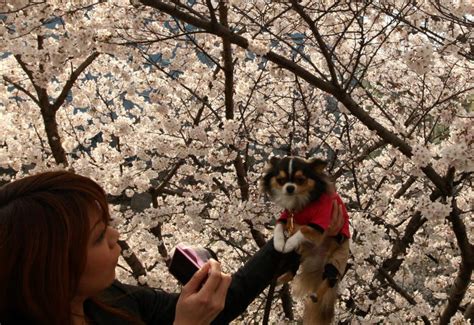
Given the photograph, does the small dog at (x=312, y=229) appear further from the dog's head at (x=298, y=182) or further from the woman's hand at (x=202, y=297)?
the woman's hand at (x=202, y=297)

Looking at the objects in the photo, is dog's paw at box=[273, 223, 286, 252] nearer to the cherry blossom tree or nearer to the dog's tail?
the dog's tail

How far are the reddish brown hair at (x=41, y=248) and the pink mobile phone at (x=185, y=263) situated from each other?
0.40 metres

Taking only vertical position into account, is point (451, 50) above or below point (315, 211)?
above

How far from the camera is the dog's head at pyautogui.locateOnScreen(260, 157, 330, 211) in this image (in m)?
2.75

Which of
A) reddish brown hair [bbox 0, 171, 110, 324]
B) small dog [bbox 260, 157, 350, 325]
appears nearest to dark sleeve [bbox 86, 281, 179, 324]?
reddish brown hair [bbox 0, 171, 110, 324]

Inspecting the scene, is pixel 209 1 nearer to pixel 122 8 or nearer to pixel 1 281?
pixel 122 8

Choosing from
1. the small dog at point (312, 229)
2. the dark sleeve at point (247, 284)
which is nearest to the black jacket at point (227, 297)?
the dark sleeve at point (247, 284)

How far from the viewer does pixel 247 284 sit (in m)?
2.27

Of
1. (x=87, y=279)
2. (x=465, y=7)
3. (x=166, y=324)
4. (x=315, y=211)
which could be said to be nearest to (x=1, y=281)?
(x=87, y=279)

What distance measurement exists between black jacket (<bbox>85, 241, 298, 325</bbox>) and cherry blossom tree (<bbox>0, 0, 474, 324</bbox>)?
1311 millimetres

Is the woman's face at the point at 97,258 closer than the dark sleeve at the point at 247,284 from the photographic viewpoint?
Yes

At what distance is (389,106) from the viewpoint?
26.9 feet

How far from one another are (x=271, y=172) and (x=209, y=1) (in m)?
1.55

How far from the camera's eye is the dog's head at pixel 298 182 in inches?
108
